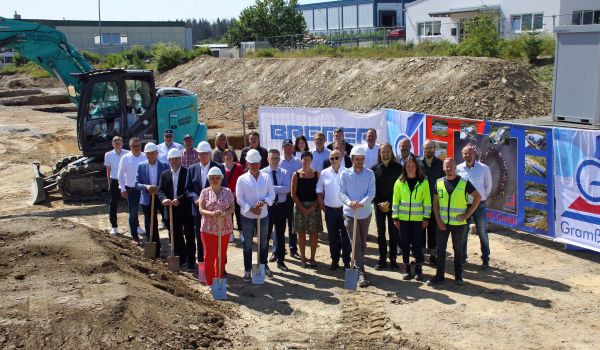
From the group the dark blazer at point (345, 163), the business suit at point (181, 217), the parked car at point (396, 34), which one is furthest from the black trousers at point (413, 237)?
the parked car at point (396, 34)

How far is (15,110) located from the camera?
36781 mm

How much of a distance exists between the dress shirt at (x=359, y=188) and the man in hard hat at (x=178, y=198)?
7.70 feet

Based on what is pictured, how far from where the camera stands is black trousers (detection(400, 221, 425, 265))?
912cm

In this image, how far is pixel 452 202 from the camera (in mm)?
8727

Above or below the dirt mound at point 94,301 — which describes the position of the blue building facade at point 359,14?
above

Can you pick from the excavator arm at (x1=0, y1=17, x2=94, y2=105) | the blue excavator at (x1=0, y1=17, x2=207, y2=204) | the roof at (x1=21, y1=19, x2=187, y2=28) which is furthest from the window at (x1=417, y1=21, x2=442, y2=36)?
the roof at (x1=21, y1=19, x2=187, y2=28)

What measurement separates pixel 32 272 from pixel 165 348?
2668mm

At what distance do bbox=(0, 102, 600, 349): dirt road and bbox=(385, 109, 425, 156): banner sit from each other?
2368mm

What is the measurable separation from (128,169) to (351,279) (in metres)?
4.31

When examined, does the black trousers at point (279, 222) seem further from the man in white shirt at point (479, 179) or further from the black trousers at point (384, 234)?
the man in white shirt at point (479, 179)

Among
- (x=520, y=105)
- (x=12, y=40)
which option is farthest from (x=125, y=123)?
(x=520, y=105)

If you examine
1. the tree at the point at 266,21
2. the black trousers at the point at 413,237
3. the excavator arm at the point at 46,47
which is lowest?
the black trousers at the point at 413,237

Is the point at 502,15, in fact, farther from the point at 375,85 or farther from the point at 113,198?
the point at 113,198

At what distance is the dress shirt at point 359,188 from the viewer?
900cm
